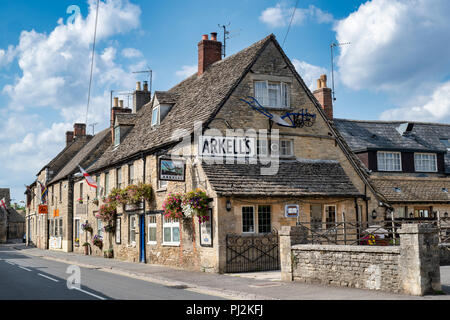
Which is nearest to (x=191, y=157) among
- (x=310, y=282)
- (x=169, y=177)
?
(x=169, y=177)

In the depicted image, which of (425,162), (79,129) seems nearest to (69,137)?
(79,129)

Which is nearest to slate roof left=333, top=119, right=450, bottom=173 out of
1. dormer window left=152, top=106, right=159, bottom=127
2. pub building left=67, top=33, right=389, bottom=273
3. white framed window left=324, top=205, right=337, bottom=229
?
pub building left=67, top=33, right=389, bottom=273

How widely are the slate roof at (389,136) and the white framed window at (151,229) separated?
620 inches

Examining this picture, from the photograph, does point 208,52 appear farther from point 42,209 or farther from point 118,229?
point 42,209

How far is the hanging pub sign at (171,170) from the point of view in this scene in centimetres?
1923

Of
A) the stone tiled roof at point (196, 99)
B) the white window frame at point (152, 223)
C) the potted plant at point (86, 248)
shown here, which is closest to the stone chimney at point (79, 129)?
the potted plant at point (86, 248)

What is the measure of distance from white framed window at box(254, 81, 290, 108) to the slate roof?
1239cm

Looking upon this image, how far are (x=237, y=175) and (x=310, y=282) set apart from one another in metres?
6.24

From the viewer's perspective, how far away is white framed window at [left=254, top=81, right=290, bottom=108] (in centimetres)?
2172

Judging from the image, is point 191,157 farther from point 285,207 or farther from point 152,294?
point 152,294

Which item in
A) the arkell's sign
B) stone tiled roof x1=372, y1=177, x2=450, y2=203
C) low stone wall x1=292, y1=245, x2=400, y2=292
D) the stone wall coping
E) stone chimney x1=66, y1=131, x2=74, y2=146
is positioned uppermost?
stone chimney x1=66, y1=131, x2=74, y2=146

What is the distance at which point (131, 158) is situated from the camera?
26.2 meters

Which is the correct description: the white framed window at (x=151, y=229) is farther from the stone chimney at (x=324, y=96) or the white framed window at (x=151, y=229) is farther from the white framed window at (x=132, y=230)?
the stone chimney at (x=324, y=96)

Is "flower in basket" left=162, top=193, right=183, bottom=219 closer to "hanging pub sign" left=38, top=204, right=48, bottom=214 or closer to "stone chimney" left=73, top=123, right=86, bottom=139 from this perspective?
"hanging pub sign" left=38, top=204, right=48, bottom=214
